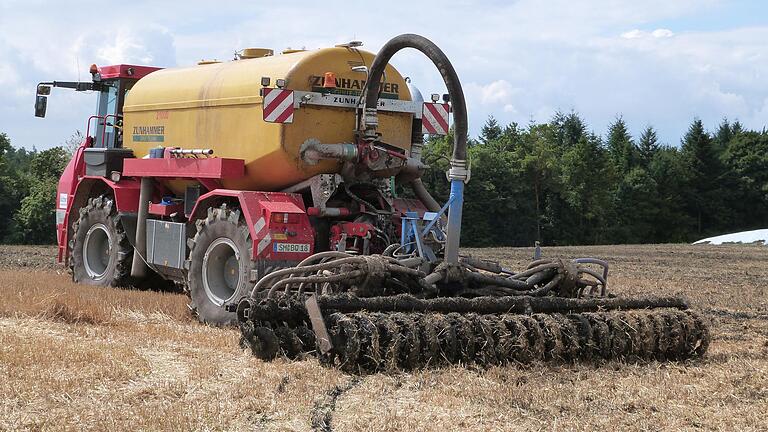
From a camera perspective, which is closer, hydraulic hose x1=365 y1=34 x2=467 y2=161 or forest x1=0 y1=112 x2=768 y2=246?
hydraulic hose x1=365 y1=34 x2=467 y2=161

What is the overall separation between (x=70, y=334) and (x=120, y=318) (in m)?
1.24

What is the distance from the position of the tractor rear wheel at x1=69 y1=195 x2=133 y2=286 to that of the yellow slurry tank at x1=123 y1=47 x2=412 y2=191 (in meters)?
1.81

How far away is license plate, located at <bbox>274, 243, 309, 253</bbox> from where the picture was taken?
378 inches

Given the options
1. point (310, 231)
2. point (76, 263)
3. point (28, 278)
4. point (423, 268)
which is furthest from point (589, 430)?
point (28, 278)

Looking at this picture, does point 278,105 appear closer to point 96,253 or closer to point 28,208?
point 96,253

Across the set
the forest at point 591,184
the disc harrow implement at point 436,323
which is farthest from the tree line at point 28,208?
the disc harrow implement at point 436,323

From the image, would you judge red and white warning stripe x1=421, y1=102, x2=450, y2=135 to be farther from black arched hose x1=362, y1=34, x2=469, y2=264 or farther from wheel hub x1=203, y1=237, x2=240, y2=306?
wheel hub x1=203, y1=237, x2=240, y2=306

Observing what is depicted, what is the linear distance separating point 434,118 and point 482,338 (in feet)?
14.7

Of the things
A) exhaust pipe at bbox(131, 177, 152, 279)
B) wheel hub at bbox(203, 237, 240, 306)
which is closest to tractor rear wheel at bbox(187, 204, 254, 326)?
wheel hub at bbox(203, 237, 240, 306)

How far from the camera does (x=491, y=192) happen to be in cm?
4984

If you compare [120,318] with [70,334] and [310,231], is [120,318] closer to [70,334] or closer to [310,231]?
[70,334]

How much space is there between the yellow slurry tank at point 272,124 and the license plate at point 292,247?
939 millimetres

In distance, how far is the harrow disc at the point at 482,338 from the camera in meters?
7.16

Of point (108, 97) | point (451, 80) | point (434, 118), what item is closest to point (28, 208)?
point (108, 97)
